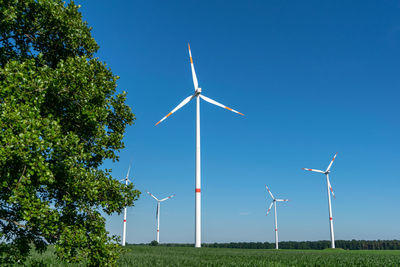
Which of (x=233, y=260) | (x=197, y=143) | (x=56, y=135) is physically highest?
(x=197, y=143)

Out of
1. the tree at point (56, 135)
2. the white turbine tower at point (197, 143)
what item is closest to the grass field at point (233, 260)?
the tree at point (56, 135)

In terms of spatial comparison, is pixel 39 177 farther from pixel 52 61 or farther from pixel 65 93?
pixel 52 61

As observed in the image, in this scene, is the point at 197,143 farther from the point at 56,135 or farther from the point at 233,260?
the point at 56,135

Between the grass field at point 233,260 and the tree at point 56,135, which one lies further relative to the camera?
the grass field at point 233,260

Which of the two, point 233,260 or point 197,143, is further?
point 197,143

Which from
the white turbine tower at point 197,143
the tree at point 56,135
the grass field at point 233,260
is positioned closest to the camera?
the tree at point 56,135

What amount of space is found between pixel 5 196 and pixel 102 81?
7398mm

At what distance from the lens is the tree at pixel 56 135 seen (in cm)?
1210

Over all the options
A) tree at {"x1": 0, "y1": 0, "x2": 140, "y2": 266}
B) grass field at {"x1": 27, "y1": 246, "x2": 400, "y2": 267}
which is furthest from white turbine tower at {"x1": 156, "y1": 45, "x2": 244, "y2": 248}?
tree at {"x1": 0, "y1": 0, "x2": 140, "y2": 266}

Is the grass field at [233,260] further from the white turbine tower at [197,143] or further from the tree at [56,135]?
the white turbine tower at [197,143]

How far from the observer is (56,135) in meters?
12.8

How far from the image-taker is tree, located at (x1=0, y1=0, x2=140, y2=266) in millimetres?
12102

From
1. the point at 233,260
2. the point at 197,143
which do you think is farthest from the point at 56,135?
the point at 197,143

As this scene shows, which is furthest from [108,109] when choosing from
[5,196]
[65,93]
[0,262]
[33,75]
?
[0,262]
